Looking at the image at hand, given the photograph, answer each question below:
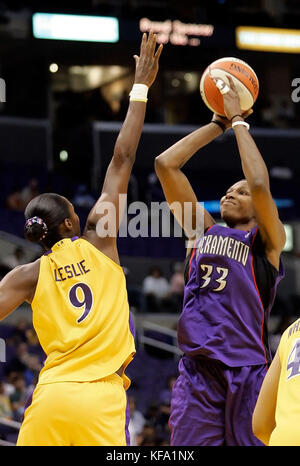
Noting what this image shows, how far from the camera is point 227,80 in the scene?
4.77m

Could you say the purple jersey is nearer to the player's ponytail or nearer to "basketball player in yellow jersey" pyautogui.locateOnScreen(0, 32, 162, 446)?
"basketball player in yellow jersey" pyautogui.locateOnScreen(0, 32, 162, 446)

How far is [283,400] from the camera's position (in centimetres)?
301

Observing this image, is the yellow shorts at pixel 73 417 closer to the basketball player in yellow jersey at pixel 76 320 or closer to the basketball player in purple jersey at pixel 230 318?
the basketball player in yellow jersey at pixel 76 320

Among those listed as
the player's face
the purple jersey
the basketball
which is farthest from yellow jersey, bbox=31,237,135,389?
the basketball

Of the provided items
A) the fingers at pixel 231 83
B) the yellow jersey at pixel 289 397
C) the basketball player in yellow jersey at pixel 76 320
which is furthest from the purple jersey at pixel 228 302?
the yellow jersey at pixel 289 397

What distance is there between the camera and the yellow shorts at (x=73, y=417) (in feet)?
12.1

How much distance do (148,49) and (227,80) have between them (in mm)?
496

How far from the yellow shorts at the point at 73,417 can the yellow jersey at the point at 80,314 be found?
64 millimetres

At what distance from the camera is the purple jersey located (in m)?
4.48

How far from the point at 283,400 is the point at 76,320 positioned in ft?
4.05

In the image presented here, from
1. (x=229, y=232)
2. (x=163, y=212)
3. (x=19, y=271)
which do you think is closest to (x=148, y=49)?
(x=229, y=232)

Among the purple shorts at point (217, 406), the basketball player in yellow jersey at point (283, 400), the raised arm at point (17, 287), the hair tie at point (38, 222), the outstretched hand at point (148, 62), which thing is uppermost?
the outstretched hand at point (148, 62)

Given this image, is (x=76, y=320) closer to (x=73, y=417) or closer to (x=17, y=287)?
(x=17, y=287)

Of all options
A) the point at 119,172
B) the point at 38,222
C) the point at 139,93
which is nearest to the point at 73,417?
the point at 38,222
